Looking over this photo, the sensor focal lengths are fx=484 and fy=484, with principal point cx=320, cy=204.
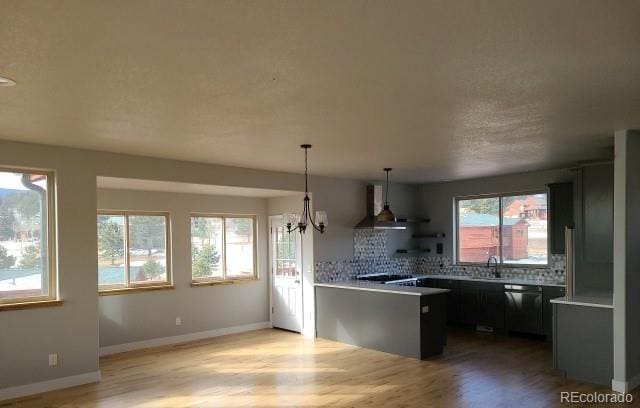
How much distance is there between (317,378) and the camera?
17.6ft

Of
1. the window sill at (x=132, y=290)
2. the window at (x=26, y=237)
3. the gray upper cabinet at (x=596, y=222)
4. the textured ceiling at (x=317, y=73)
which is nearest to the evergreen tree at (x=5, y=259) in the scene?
the window at (x=26, y=237)

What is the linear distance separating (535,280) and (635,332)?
9.20 ft

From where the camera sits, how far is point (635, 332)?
15.9 ft

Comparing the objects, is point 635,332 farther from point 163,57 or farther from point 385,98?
point 163,57

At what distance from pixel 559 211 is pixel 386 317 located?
306 cm

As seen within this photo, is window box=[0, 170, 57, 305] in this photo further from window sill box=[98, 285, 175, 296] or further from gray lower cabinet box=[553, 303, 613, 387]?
gray lower cabinet box=[553, 303, 613, 387]

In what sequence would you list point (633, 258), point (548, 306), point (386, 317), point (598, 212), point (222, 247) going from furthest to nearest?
1. point (222, 247)
2. point (548, 306)
3. point (386, 317)
4. point (598, 212)
5. point (633, 258)

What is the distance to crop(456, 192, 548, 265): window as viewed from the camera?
779 centimetres

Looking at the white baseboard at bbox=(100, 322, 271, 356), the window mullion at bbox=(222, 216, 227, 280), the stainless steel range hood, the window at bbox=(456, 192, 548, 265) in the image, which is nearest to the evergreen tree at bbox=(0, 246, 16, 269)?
the white baseboard at bbox=(100, 322, 271, 356)

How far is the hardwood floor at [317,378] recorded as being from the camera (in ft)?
15.3

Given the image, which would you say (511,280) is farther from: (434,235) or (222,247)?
(222,247)

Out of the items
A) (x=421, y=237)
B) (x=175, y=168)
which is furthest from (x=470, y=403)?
(x=421, y=237)

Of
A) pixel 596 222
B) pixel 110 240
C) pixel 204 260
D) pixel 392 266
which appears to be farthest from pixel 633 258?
pixel 110 240

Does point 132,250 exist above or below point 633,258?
below
